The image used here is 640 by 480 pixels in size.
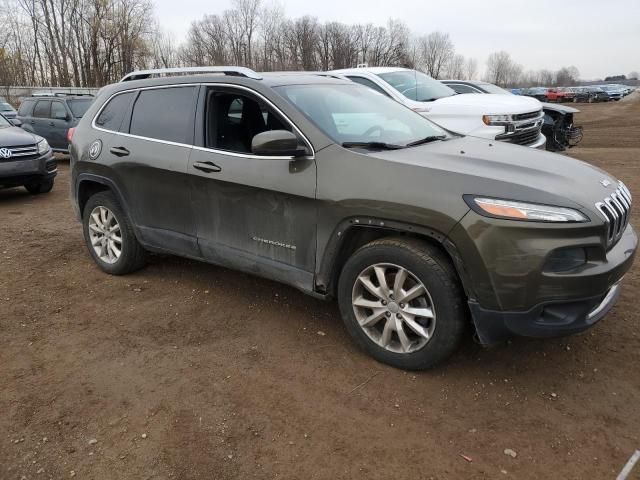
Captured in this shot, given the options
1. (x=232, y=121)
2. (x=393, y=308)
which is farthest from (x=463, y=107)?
(x=393, y=308)

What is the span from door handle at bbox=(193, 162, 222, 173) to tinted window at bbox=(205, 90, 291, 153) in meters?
0.15

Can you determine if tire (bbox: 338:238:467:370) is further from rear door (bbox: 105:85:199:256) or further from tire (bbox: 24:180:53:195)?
tire (bbox: 24:180:53:195)

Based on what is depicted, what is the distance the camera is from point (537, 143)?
337 inches

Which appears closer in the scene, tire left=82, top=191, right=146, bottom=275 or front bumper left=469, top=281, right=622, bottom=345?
front bumper left=469, top=281, right=622, bottom=345

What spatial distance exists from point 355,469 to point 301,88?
2.56 m

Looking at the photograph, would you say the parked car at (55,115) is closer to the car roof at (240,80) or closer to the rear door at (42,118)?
the rear door at (42,118)

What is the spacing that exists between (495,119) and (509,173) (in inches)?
208

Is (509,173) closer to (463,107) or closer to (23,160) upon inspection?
(463,107)

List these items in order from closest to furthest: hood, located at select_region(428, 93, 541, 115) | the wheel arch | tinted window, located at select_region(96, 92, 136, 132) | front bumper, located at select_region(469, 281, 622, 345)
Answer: front bumper, located at select_region(469, 281, 622, 345)
the wheel arch
tinted window, located at select_region(96, 92, 136, 132)
hood, located at select_region(428, 93, 541, 115)

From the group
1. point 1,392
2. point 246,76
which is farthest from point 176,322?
point 246,76

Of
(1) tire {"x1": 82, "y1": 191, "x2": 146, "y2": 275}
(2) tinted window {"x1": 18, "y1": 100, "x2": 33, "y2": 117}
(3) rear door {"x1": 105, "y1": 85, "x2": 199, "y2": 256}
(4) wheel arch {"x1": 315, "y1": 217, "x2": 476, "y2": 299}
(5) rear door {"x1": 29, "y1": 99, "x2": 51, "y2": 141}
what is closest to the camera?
(4) wheel arch {"x1": 315, "y1": 217, "x2": 476, "y2": 299}

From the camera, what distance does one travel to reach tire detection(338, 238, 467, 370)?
9.47 ft

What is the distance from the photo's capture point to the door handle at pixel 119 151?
4364 mm

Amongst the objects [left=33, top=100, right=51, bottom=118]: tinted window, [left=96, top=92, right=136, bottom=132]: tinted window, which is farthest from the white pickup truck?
[left=33, top=100, right=51, bottom=118]: tinted window
